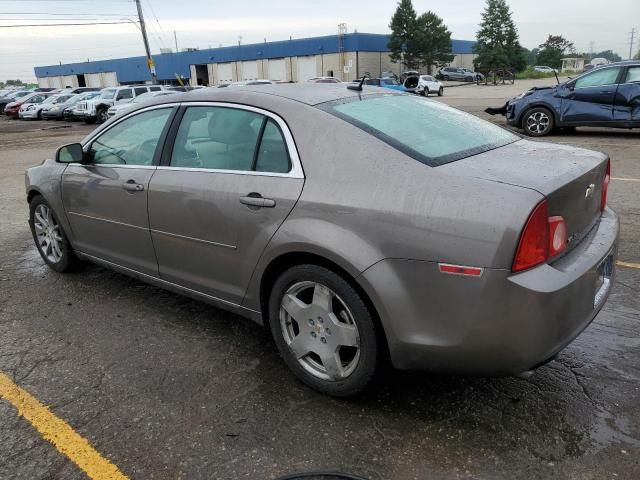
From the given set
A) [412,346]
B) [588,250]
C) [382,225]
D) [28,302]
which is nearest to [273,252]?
[382,225]

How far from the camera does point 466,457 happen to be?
7.75 ft

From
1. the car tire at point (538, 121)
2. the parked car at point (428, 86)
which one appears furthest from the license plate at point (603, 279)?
the parked car at point (428, 86)

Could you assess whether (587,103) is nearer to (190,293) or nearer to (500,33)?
(190,293)

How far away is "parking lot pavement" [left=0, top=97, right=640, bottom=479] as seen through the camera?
7.75 ft

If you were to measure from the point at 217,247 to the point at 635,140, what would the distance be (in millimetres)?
11606

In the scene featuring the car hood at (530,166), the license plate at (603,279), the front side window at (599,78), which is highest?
the front side window at (599,78)

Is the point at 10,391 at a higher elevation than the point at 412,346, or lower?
lower

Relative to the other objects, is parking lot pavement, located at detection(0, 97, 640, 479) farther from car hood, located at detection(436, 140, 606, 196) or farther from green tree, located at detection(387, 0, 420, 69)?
green tree, located at detection(387, 0, 420, 69)

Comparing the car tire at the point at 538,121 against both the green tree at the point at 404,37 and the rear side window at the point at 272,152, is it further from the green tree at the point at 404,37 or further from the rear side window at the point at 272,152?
the green tree at the point at 404,37

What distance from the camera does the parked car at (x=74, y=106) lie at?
87.1 ft

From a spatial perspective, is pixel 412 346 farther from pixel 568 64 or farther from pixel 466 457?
pixel 568 64

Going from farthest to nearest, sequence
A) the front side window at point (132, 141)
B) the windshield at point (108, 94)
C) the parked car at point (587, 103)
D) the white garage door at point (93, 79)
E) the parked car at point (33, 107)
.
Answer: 1. the white garage door at point (93, 79)
2. the parked car at point (33, 107)
3. the windshield at point (108, 94)
4. the parked car at point (587, 103)
5. the front side window at point (132, 141)

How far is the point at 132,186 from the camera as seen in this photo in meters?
3.59

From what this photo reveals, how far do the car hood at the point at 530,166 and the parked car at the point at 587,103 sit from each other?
1001cm
